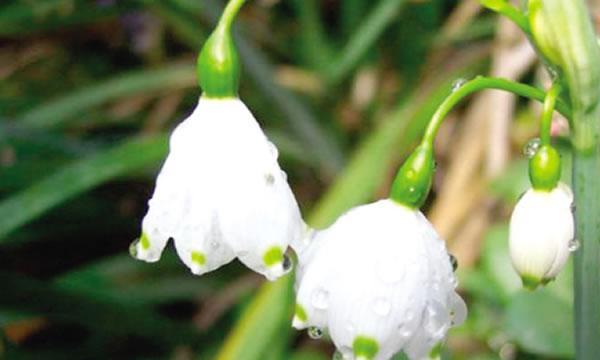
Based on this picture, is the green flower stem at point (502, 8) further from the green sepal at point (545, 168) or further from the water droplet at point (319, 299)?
the water droplet at point (319, 299)

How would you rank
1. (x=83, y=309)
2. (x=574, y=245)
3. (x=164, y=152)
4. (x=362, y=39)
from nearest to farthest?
(x=574, y=245)
(x=83, y=309)
(x=164, y=152)
(x=362, y=39)

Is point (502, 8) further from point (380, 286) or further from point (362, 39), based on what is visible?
point (362, 39)

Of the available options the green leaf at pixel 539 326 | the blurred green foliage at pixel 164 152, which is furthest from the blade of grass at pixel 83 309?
the green leaf at pixel 539 326

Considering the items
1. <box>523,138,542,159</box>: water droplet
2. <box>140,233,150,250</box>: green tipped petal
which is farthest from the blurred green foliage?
<box>140,233,150,250</box>: green tipped petal

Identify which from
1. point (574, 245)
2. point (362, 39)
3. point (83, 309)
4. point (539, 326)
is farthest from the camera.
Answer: point (362, 39)

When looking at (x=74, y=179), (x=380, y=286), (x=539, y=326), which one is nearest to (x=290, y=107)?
(x=74, y=179)

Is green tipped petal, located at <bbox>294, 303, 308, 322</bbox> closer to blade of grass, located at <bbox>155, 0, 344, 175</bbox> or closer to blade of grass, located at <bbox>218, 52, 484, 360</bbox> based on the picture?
blade of grass, located at <bbox>218, 52, 484, 360</bbox>
